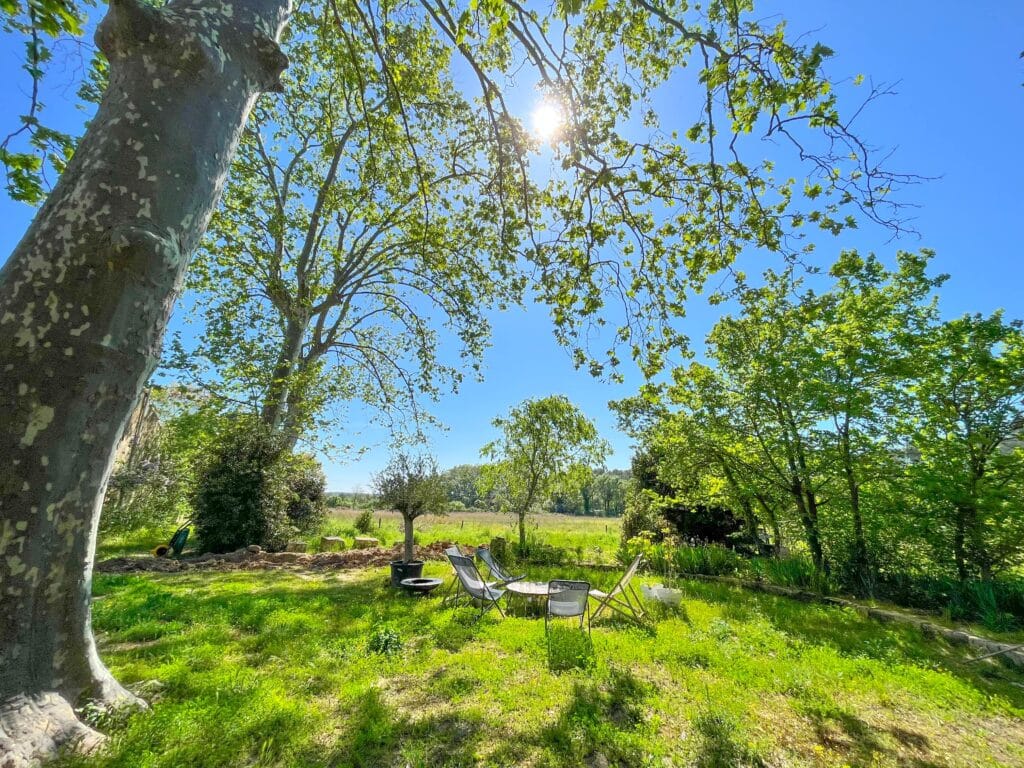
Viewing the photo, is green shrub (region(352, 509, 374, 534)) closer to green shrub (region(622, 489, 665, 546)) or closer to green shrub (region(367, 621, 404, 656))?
green shrub (region(622, 489, 665, 546))

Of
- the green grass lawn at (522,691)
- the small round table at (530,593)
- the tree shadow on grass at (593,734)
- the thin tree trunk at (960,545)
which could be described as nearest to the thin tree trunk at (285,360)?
the green grass lawn at (522,691)

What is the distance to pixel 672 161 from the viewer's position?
4.65 metres

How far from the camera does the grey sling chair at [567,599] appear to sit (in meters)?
5.38

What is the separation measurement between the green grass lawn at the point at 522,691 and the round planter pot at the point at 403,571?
1.73 metres

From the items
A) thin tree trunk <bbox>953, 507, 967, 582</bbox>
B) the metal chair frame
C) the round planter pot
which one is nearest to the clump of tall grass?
thin tree trunk <bbox>953, 507, 967, 582</bbox>

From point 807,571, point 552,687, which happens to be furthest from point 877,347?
point 552,687

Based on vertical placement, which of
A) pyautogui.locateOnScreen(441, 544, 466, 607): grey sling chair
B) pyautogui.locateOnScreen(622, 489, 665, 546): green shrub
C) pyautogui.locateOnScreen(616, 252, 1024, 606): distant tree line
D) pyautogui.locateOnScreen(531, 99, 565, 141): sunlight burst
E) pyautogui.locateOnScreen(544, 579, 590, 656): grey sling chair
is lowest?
pyautogui.locateOnScreen(441, 544, 466, 607): grey sling chair

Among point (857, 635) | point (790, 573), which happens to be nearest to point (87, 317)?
point (857, 635)

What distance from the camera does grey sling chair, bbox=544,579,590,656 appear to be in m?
5.38

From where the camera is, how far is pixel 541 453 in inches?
539

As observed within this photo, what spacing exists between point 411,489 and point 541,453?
16.6 ft

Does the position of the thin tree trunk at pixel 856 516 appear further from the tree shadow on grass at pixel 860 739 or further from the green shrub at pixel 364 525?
the green shrub at pixel 364 525

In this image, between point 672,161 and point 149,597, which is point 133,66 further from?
point 149,597

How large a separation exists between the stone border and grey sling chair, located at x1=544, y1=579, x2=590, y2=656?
16.0 ft
